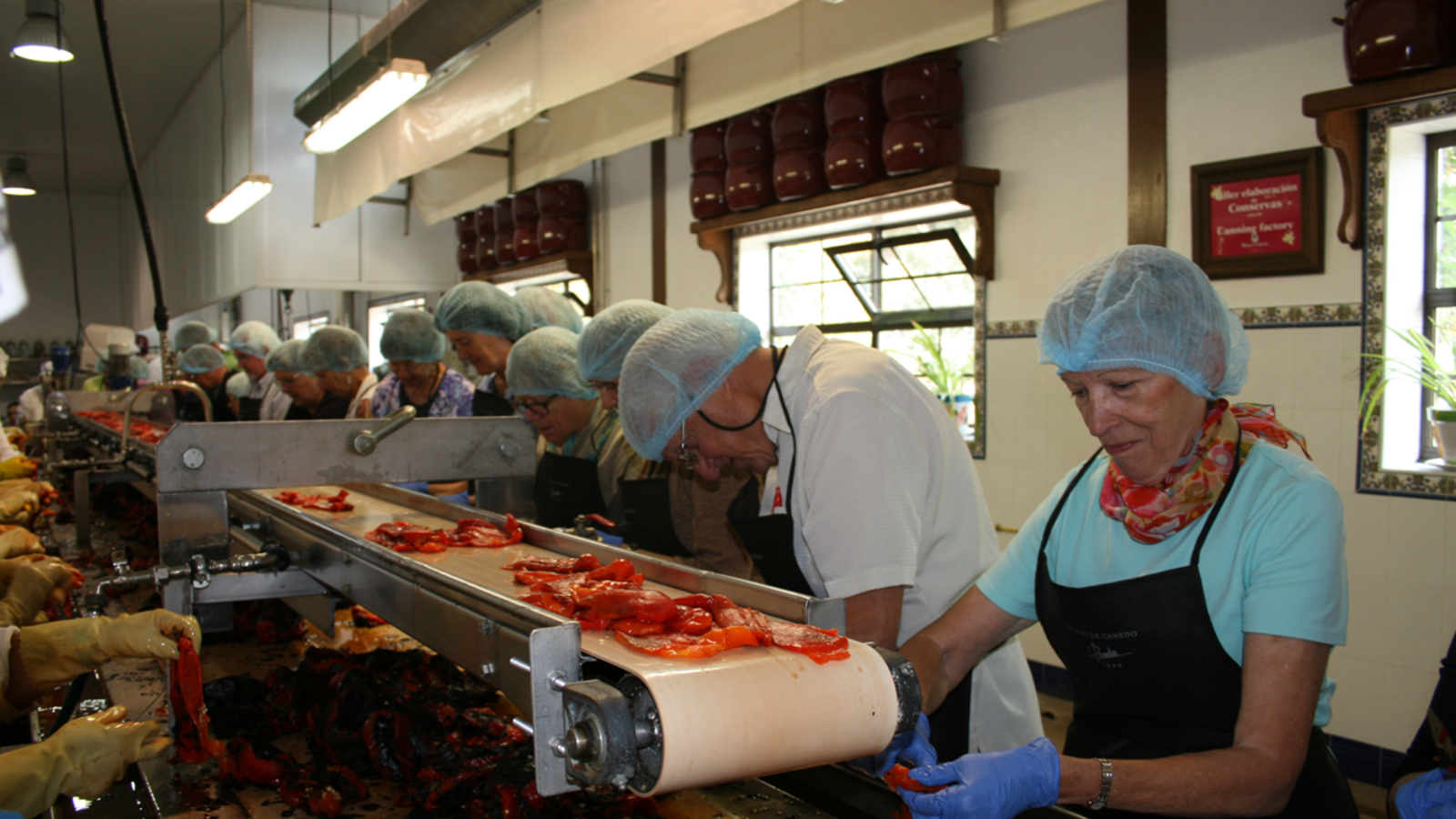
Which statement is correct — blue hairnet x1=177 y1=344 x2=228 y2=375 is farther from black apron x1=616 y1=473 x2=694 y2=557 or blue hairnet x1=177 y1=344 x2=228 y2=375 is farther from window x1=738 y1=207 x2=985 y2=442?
black apron x1=616 y1=473 x2=694 y2=557

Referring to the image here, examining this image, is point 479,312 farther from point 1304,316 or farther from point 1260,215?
point 1304,316

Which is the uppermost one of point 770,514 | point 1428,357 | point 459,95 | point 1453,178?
point 459,95

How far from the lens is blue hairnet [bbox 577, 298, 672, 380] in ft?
9.46

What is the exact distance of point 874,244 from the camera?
5512mm

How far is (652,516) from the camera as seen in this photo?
2.80 metres

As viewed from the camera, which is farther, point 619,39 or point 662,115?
point 662,115

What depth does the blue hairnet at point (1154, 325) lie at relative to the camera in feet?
4.92

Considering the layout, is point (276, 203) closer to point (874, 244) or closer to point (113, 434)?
point (113, 434)

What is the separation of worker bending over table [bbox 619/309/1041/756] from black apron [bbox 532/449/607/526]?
3.31 feet

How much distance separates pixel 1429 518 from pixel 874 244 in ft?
10.0

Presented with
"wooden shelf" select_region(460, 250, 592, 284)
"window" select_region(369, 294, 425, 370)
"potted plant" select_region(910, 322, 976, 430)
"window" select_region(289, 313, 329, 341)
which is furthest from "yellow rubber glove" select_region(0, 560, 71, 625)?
"window" select_region(289, 313, 329, 341)

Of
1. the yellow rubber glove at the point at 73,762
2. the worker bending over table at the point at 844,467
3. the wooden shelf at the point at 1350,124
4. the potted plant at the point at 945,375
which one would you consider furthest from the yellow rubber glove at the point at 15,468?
the wooden shelf at the point at 1350,124

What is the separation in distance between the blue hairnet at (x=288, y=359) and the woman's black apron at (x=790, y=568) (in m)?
4.48

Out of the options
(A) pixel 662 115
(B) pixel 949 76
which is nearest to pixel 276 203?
(A) pixel 662 115
